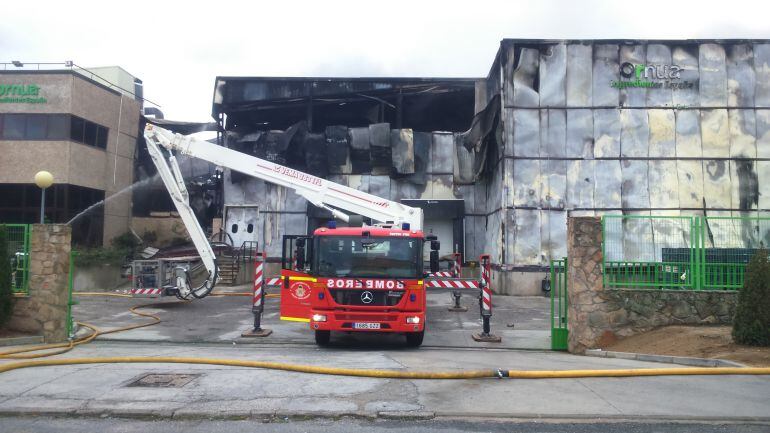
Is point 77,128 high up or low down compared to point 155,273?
up

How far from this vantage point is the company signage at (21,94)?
24781 millimetres

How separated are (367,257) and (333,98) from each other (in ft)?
60.0

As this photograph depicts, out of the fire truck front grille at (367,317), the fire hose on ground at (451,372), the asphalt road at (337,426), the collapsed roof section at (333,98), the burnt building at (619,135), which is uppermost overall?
the collapsed roof section at (333,98)

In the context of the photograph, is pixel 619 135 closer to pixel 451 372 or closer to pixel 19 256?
pixel 451 372

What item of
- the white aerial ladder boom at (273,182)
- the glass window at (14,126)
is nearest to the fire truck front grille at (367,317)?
the white aerial ladder boom at (273,182)

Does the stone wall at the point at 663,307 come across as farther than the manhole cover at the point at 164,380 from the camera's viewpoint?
Yes

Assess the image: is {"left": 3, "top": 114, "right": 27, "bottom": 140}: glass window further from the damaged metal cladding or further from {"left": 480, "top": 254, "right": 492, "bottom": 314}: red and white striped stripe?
{"left": 480, "top": 254, "right": 492, "bottom": 314}: red and white striped stripe

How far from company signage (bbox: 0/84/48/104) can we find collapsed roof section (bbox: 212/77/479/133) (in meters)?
7.27

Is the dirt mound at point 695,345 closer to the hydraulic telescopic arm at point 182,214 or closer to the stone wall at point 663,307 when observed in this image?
the stone wall at point 663,307

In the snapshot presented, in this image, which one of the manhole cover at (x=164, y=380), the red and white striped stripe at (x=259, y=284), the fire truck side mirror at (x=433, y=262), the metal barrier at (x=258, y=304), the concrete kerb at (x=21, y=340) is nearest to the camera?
the manhole cover at (x=164, y=380)

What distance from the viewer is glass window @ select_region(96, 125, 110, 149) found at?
2673cm

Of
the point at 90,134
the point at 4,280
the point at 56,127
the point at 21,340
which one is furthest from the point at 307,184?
the point at 90,134

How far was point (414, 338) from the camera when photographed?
1205 cm

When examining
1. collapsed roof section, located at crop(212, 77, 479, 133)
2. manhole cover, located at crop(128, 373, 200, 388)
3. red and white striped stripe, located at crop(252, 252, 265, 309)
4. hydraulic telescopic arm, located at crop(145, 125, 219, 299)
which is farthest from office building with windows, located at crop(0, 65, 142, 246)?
manhole cover, located at crop(128, 373, 200, 388)
